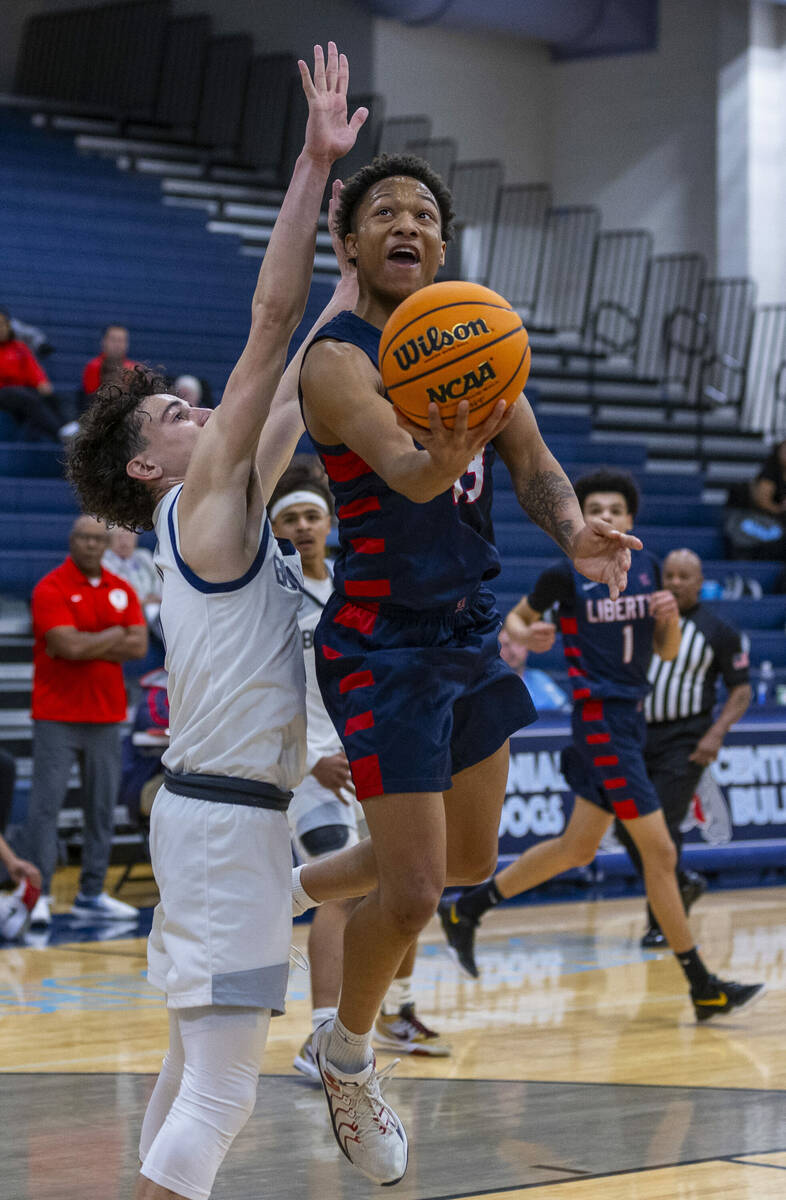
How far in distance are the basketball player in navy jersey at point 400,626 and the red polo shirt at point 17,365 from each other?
340 inches

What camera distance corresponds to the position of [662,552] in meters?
13.5

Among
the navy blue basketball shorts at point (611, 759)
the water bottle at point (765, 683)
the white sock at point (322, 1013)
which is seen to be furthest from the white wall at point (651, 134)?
the white sock at point (322, 1013)

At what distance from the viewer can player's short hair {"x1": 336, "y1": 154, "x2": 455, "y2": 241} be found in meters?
3.50

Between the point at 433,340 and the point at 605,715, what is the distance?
3577 mm

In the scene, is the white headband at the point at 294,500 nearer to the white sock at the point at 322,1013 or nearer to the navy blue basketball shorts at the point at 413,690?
the white sock at the point at 322,1013

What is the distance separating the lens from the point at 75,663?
8.30 metres

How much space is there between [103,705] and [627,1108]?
14.3 ft

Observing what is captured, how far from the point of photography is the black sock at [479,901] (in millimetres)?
6504

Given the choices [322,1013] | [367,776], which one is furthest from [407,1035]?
[367,776]

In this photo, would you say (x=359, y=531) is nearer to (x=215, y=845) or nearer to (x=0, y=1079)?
(x=215, y=845)

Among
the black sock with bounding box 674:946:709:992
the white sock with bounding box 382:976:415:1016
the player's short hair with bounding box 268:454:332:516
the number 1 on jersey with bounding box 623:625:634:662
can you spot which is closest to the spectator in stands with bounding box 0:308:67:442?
the number 1 on jersey with bounding box 623:625:634:662

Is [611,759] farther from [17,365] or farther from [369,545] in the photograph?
[17,365]

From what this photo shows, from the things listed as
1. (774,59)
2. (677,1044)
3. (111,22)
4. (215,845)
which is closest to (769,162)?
(774,59)

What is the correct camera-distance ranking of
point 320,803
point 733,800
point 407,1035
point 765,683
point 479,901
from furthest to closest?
point 765,683, point 733,800, point 479,901, point 407,1035, point 320,803
